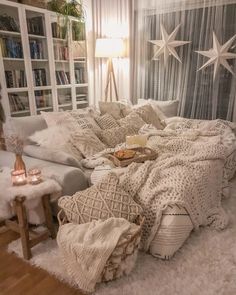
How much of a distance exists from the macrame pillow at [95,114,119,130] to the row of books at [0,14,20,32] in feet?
4.61

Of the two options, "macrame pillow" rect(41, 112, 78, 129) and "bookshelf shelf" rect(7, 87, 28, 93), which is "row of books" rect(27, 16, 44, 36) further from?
"macrame pillow" rect(41, 112, 78, 129)

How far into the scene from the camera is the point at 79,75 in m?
3.92

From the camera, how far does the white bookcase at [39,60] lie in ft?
9.79

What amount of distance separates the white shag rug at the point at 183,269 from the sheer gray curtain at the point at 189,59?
6.88 feet

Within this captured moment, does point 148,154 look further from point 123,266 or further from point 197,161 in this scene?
point 123,266

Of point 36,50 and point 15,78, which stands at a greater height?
point 36,50

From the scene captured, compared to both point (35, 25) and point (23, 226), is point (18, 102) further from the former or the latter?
point (23, 226)

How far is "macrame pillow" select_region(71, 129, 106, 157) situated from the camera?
243 centimetres

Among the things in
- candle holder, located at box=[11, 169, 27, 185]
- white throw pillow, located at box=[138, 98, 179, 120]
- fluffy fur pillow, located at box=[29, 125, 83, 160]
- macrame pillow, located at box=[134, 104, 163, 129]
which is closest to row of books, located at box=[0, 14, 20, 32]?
fluffy fur pillow, located at box=[29, 125, 83, 160]

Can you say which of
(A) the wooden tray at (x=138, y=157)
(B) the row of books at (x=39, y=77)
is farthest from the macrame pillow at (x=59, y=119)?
(B) the row of books at (x=39, y=77)

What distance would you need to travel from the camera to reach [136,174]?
1950 mm

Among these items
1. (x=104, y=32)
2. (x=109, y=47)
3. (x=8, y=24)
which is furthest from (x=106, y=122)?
(x=104, y=32)

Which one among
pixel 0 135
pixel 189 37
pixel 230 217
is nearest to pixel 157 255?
pixel 230 217

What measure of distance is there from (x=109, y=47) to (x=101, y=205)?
2.80m
